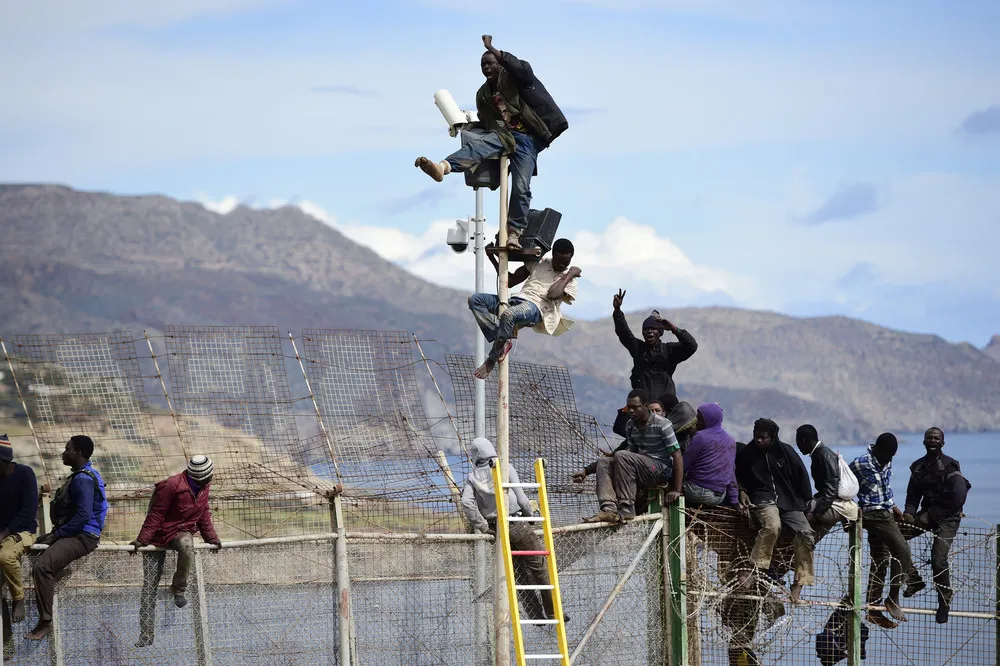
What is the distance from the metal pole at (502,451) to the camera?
35.8 feet

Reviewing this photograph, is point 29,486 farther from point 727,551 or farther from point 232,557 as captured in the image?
point 727,551

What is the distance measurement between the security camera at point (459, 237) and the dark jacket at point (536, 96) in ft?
16.6

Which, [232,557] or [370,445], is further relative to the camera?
[370,445]

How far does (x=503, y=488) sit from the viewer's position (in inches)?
428

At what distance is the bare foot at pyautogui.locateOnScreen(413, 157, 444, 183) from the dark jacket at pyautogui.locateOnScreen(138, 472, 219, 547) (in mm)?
3470

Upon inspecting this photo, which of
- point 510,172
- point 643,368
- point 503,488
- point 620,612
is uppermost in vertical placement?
point 510,172

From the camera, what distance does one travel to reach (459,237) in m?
16.8

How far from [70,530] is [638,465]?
Result: 5326 millimetres

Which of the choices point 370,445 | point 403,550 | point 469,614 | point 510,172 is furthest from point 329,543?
point 370,445

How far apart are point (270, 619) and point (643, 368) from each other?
503cm

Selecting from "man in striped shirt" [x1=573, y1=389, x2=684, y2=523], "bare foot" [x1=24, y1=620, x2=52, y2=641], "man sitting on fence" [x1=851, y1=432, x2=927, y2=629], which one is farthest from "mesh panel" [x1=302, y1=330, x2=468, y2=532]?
"man sitting on fence" [x1=851, y1=432, x2=927, y2=629]

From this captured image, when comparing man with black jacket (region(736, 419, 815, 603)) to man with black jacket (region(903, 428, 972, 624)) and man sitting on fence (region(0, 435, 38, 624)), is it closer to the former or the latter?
man with black jacket (region(903, 428, 972, 624))

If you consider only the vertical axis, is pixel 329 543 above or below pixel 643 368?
below

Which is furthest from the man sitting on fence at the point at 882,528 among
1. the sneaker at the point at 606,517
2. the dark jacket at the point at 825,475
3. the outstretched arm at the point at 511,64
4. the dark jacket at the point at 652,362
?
the outstretched arm at the point at 511,64
